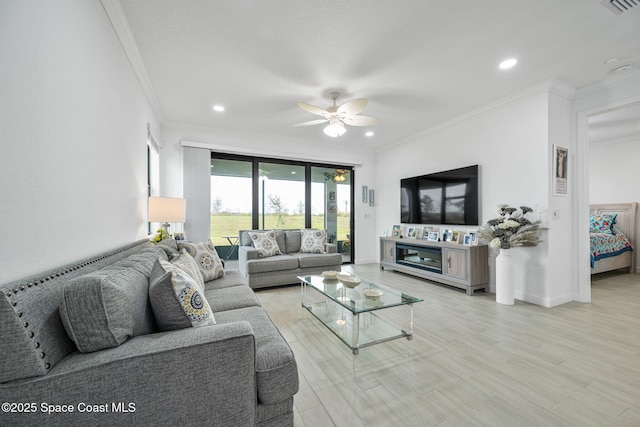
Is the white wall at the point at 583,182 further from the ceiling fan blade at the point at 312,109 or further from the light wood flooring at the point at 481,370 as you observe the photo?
the ceiling fan blade at the point at 312,109

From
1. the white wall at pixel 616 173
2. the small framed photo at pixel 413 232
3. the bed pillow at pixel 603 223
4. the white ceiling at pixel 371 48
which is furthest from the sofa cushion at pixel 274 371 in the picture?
the white wall at pixel 616 173

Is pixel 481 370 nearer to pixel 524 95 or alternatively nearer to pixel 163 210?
pixel 524 95

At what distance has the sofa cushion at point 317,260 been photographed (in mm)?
4062

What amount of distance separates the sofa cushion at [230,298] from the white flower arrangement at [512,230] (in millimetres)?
2904

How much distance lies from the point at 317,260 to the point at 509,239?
2598 mm

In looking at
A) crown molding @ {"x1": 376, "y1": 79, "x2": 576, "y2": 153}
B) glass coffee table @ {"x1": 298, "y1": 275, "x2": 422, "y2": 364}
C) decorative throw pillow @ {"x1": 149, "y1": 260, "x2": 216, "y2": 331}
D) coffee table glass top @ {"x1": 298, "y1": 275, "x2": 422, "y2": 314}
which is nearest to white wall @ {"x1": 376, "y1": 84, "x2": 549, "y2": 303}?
crown molding @ {"x1": 376, "y1": 79, "x2": 576, "y2": 153}

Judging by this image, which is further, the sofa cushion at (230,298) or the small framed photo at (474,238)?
the small framed photo at (474,238)

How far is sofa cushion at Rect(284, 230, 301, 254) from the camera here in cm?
459

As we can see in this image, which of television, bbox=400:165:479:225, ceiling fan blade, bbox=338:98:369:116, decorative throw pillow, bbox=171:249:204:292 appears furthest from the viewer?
television, bbox=400:165:479:225

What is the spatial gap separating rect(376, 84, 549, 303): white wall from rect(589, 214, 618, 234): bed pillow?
3.14 m

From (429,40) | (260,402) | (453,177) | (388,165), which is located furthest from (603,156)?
(260,402)

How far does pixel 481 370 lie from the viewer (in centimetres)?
180

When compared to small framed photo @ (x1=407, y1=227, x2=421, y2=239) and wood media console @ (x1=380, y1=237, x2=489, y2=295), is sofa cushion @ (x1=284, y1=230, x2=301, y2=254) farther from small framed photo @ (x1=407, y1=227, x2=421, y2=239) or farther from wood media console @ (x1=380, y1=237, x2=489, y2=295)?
small framed photo @ (x1=407, y1=227, x2=421, y2=239)

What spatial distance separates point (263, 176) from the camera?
5109 millimetres
